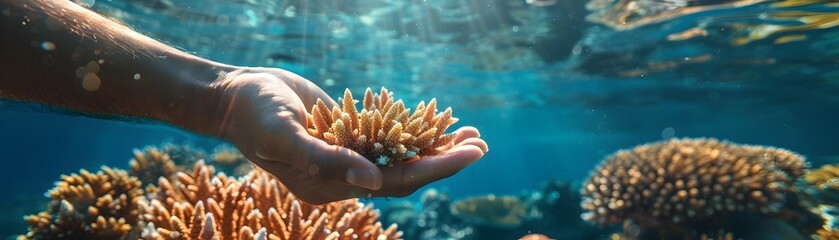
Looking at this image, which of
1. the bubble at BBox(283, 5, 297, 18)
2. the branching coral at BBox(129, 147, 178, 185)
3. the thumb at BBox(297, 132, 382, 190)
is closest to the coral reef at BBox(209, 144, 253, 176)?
the branching coral at BBox(129, 147, 178, 185)

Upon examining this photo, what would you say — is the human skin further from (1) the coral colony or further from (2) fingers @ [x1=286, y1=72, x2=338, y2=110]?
(1) the coral colony

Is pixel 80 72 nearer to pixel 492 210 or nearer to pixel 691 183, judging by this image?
pixel 691 183

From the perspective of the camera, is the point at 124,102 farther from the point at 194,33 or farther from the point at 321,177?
the point at 194,33

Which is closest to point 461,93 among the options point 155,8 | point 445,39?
point 445,39

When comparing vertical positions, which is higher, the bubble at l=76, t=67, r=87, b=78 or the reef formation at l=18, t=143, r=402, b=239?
the bubble at l=76, t=67, r=87, b=78

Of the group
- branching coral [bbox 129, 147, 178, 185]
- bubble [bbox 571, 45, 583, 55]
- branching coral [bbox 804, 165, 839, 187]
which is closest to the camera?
branching coral [bbox 129, 147, 178, 185]

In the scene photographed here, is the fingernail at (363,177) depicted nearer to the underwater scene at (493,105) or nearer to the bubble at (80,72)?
the underwater scene at (493,105)
